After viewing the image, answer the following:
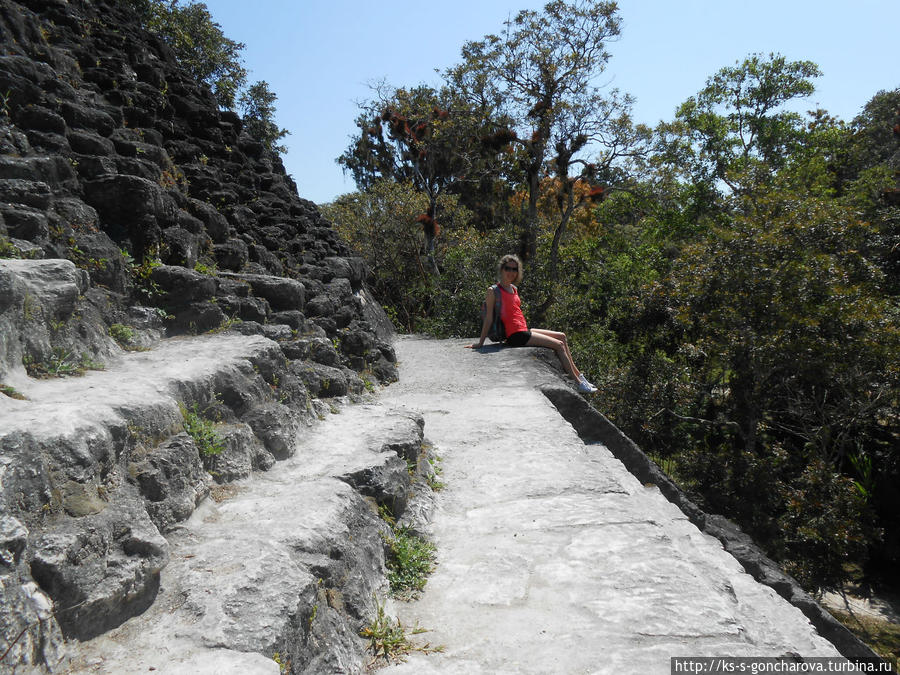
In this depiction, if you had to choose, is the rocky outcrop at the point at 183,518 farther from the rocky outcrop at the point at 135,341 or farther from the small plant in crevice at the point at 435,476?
the small plant in crevice at the point at 435,476

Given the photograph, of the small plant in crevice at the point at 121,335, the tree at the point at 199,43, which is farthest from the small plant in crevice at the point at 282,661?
the tree at the point at 199,43

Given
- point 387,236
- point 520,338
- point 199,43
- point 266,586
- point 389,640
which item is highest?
point 199,43

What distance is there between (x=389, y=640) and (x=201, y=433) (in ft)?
3.90

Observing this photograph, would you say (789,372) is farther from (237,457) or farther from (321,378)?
(237,457)

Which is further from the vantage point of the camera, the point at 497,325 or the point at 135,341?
the point at 497,325

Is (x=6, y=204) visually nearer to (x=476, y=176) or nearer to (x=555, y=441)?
(x=555, y=441)

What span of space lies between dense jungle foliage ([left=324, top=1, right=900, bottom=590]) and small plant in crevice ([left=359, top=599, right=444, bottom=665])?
778 centimetres

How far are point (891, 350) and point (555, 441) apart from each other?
696 cm

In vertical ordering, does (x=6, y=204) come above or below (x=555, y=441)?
above

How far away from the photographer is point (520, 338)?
6.54 metres

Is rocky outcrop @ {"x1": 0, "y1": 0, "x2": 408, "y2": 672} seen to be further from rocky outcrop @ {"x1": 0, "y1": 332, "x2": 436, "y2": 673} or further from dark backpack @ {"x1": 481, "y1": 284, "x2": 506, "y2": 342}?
dark backpack @ {"x1": 481, "y1": 284, "x2": 506, "y2": 342}

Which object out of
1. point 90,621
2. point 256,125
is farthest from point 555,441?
point 256,125

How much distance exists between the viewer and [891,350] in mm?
8422

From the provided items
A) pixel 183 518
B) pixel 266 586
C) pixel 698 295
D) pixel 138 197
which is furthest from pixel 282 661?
pixel 698 295
